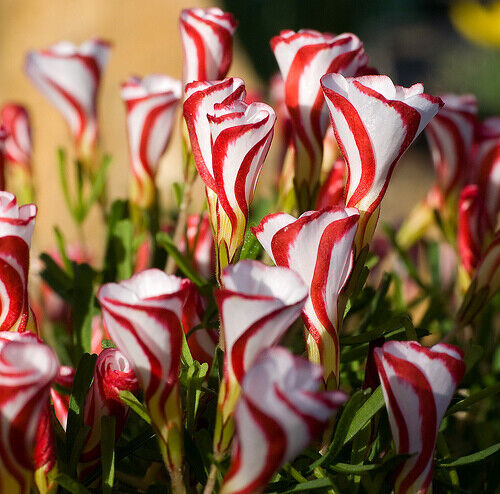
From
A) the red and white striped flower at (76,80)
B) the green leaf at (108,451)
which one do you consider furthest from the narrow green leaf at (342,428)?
the red and white striped flower at (76,80)

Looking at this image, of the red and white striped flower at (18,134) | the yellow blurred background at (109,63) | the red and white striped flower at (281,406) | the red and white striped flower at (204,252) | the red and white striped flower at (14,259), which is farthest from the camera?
the yellow blurred background at (109,63)

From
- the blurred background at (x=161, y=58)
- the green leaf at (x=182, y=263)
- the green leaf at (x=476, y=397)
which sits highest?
the green leaf at (x=182, y=263)

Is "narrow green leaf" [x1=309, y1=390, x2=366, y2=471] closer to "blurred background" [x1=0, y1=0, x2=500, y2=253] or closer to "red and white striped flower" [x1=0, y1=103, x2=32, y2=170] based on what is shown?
"red and white striped flower" [x1=0, y1=103, x2=32, y2=170]

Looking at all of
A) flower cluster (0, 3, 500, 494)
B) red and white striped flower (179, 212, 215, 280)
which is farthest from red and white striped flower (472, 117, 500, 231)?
red and white striped flower (179, 212, 215, 280)

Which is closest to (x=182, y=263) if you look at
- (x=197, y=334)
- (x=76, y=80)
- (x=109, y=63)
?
(x=197, y=334)

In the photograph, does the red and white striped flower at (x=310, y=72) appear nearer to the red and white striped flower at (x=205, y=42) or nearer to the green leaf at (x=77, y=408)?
the red and white striped flower at (x=205, y=42)

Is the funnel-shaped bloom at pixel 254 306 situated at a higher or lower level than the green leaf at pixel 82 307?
higher

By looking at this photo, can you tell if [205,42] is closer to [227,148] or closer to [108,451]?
[227,148]
